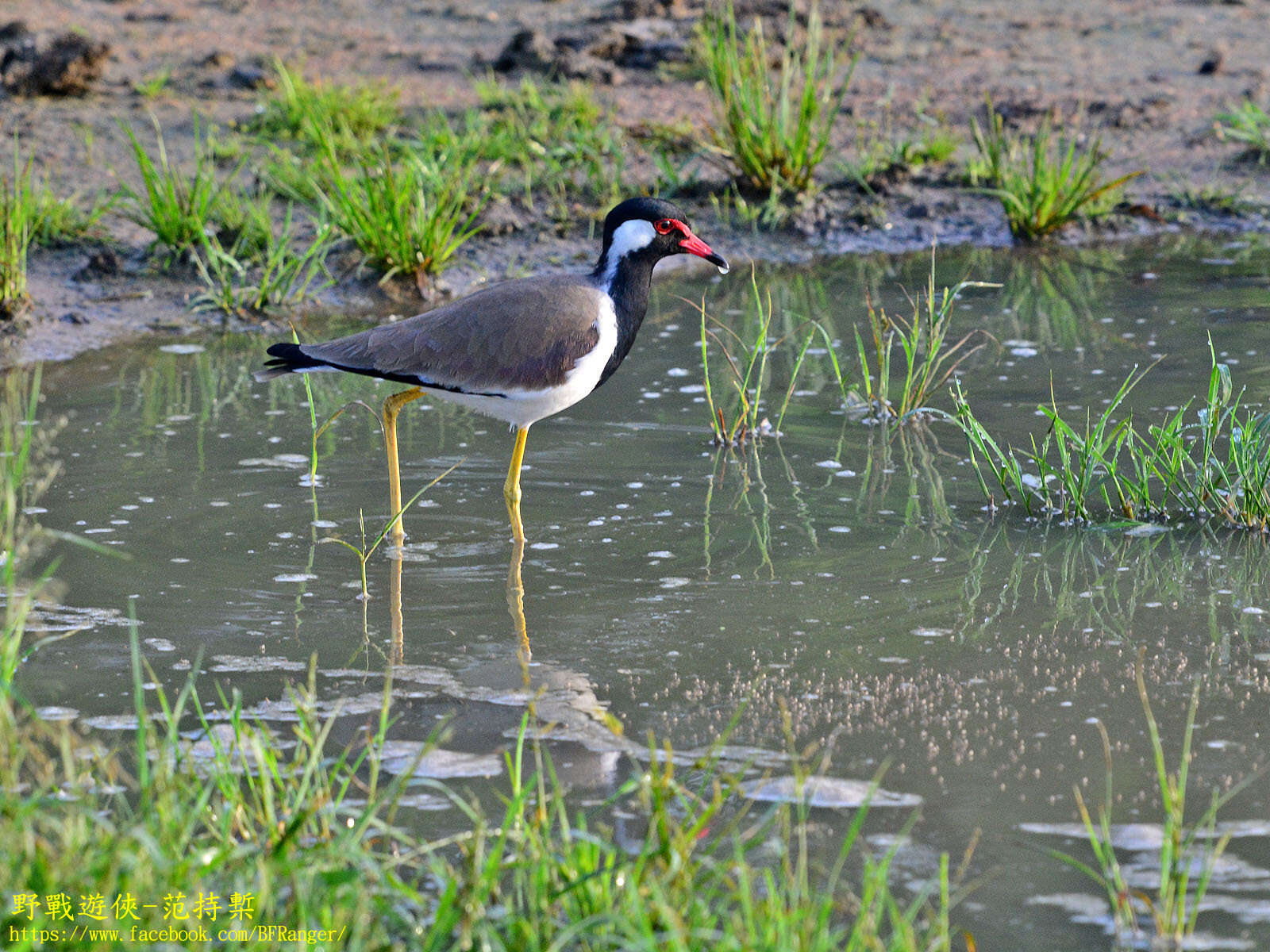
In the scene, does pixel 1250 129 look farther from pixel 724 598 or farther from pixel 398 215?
pixel 724 598

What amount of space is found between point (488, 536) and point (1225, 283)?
485cm

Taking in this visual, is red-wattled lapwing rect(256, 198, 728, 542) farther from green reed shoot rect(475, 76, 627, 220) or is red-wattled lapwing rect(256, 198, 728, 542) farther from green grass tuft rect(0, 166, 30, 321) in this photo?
green reed shoot rect(475, 76, 627, 220)

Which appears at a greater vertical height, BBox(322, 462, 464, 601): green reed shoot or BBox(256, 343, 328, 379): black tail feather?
BBox(256, 343, 328, 379): black tail feather

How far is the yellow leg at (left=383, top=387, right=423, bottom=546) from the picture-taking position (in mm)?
5312

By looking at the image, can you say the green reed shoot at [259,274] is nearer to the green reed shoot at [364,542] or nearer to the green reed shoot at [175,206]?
the green reed shoot at [175,206]

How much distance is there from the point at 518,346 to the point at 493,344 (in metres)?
0.10

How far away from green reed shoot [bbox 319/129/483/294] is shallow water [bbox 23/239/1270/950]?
1.02m

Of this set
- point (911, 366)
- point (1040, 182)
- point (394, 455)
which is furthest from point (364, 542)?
point (1040, 182)

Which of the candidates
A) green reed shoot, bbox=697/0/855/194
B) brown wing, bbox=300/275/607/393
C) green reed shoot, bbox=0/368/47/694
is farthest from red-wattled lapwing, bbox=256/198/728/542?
green reed shoot, bbox=697/0/855/194

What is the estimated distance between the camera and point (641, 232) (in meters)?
5.62

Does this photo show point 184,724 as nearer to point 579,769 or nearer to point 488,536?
point 579,769

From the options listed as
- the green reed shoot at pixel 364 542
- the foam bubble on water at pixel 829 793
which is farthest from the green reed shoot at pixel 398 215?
the foam bubble on water at pixel 829 793

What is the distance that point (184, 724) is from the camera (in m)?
4.00

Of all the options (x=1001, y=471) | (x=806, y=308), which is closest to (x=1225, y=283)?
(x=806, y=308)
